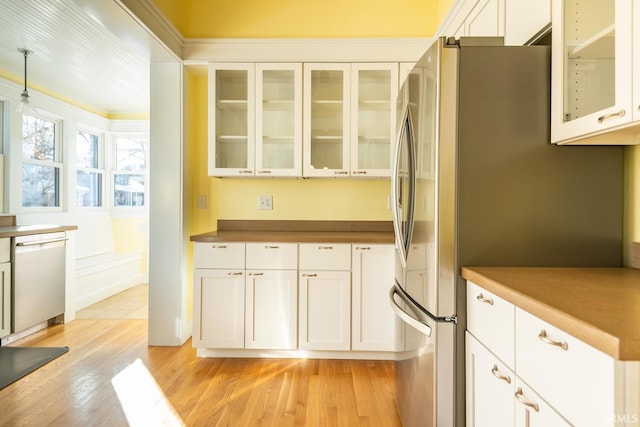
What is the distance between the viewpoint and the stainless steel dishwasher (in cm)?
277

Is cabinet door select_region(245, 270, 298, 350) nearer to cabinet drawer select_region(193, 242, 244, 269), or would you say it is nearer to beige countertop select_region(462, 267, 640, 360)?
cabinet drawer select_region(193, 242, 244, 269)

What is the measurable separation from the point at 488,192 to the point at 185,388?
A: 6.48ft

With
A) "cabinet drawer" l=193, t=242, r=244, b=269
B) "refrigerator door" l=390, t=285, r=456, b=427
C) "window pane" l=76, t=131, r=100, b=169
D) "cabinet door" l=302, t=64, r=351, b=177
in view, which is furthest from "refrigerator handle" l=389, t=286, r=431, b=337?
"window pane" l=76, t=131, r=100, b=169

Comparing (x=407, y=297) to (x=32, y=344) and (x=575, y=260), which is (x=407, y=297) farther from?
→ (x=32, y=344)

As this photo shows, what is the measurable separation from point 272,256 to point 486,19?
6.17 ft

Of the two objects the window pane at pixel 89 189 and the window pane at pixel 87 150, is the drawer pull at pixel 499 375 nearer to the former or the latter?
the window pane at pixel 89 189

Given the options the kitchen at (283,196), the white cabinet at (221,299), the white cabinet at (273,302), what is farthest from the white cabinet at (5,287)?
the white cabinet at (273,302)

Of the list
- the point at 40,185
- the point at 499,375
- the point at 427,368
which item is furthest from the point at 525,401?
the point at 40,185

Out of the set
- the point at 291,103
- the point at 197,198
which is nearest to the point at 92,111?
the point at 197,198

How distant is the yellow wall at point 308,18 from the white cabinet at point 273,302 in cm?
177

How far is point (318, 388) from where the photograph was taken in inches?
83.3

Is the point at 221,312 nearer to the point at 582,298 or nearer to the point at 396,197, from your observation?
the point at 396,197

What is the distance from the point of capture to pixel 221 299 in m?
2.45

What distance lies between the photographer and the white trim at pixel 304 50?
107 inches
